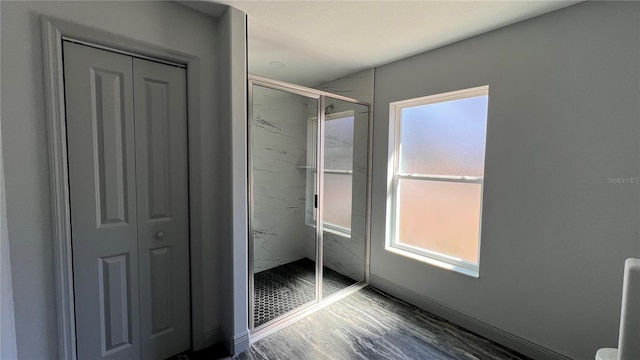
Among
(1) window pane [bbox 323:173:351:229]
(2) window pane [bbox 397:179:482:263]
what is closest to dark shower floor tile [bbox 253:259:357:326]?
(1) window pane [bbox 323:173:351:229]

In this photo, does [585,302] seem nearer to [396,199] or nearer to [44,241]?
[396,199]

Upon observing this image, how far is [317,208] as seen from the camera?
Answer: 8.68 ft

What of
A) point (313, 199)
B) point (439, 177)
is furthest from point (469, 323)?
point (313, 199)

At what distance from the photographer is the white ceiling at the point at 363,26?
1675 millimetres

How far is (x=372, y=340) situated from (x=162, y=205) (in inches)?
74.7

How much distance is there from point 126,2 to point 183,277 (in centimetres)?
179

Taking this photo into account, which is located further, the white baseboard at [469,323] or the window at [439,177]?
the window at [439,177]

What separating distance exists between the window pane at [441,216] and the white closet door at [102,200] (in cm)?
235

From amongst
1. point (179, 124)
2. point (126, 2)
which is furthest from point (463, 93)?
point (126, 2)

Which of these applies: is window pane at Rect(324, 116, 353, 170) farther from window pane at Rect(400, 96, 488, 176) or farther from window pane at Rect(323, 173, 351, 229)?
window pane at Rect(400, 96, 488, 176)

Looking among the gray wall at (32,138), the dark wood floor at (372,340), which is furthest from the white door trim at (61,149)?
the dark wood floor at (372,340)

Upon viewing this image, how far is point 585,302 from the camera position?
1671mm

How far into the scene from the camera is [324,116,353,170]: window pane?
9.30ft

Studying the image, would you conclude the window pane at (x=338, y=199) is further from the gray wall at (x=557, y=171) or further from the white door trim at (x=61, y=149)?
the white door trim at (x=61, y=149)
